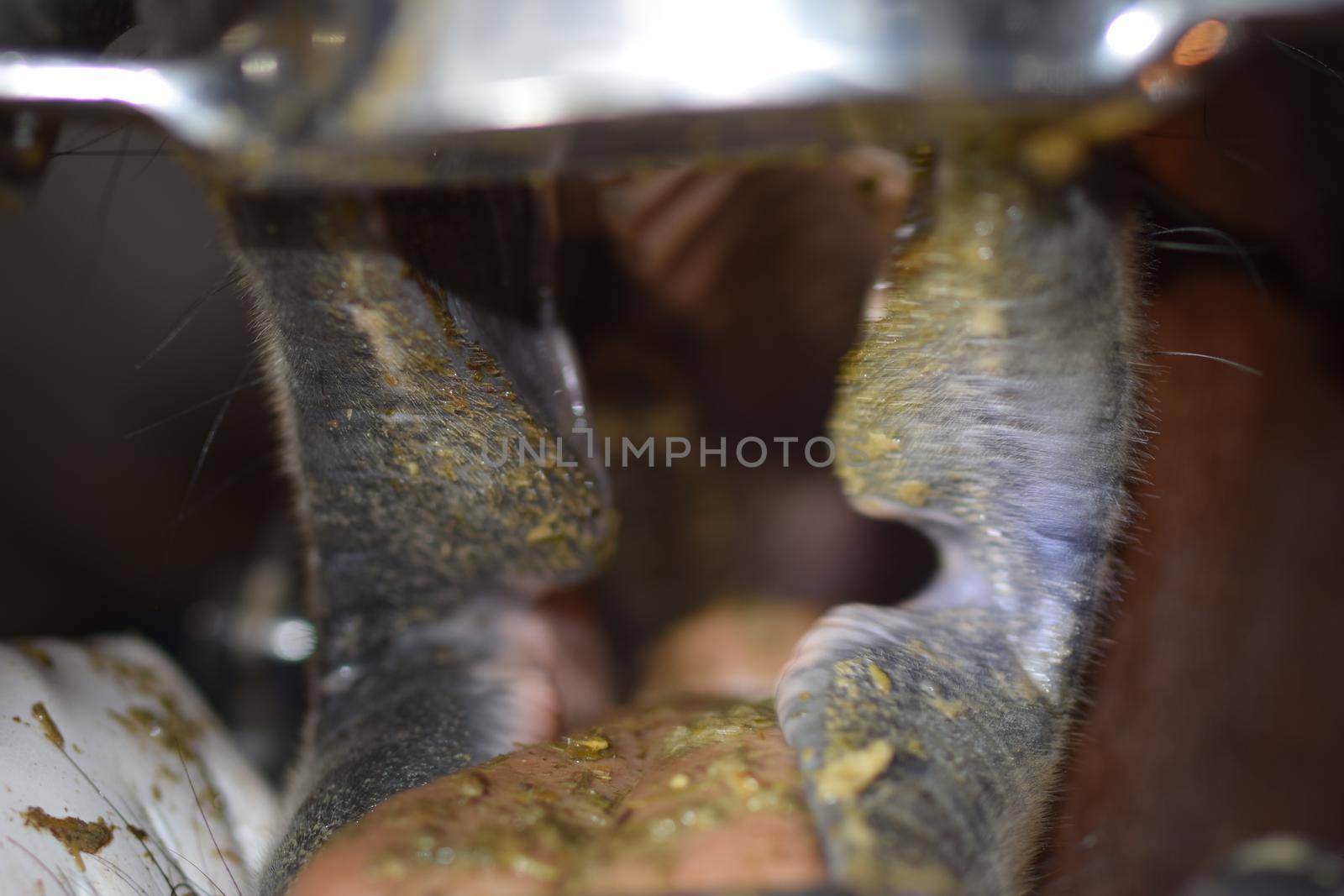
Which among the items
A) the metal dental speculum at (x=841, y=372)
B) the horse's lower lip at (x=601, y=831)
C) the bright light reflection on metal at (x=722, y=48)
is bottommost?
the horse's lower lip at (x=601, y=831)

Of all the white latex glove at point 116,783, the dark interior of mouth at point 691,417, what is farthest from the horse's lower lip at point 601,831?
the white latex glove at point 116,783

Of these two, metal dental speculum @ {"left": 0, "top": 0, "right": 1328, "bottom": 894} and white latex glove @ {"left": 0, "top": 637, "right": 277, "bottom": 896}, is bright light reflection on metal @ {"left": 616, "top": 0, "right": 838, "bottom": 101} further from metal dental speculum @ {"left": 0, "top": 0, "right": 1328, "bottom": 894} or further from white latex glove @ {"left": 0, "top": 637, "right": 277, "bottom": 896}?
white latex glove @ {"left": 0, "top": 637, "right": 277, "bottom": 896}

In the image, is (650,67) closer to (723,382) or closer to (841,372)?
(841,372)

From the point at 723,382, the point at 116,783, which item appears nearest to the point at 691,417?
the point at 723,382

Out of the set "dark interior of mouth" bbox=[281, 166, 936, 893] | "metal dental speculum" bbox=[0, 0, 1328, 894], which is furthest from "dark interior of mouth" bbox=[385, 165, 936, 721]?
"metal dental speculum" bbox=[0, 0, 1328, 894]

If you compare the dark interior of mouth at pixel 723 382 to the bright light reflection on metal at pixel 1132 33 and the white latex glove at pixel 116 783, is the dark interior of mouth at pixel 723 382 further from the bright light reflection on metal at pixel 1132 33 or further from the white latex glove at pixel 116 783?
the bright light reflection on metal at pixel 1132 33

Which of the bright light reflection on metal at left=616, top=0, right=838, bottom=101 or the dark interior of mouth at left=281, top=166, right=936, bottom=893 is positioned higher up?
the bright light reflection on metal at left=616, top=0, right=838, bottom=101

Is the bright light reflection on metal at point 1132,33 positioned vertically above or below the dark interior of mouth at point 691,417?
above

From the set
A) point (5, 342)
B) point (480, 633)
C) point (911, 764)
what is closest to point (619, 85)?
point (911, 764)

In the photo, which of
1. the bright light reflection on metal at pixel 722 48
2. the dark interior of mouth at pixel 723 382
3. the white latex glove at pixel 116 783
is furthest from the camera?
the dark interior of mouth at pixel 723 382
